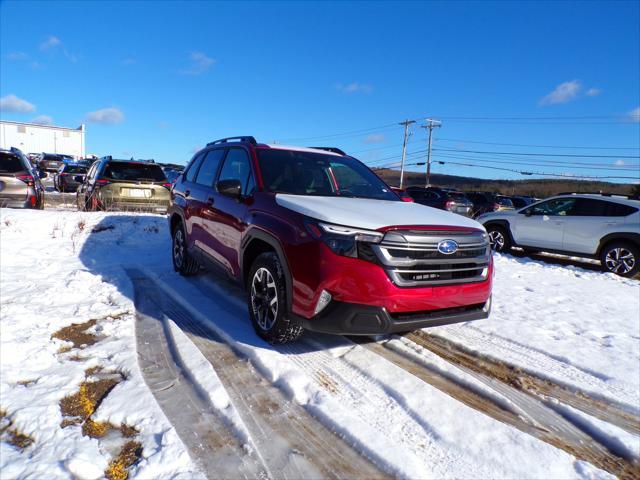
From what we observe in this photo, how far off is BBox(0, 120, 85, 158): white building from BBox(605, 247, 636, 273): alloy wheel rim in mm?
74244

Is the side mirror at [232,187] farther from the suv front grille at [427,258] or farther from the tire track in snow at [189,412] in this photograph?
the suv front grille at [427,258]

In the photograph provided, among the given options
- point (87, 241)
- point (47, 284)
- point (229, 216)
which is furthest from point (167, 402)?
point (87, 241)

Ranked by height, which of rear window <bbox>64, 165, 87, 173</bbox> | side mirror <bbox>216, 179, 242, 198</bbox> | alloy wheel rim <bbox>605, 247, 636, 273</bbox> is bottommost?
alloy wheel rim <bbox>605, 247, 636, 273</bbox>

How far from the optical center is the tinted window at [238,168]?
409cm

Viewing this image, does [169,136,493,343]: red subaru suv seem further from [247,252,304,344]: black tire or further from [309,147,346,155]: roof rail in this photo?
[309,147,346,155]: roof rail

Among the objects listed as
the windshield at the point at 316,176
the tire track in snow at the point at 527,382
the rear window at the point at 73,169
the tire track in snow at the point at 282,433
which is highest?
the rear window at the point at 73,169

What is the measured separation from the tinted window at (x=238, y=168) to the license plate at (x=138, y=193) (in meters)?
5.25

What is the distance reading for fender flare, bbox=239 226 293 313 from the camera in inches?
122

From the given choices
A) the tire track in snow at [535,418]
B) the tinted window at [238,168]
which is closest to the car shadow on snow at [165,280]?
the tire track in snow at [535,418]

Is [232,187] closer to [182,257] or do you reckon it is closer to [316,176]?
[316,176]

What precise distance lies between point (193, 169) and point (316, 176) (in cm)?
242

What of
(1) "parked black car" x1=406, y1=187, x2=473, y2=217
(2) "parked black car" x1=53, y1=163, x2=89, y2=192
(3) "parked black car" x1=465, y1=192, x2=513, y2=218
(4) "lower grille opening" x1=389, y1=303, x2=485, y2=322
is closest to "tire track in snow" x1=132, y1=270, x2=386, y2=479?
(4) "lower grille opening" x1=389, y1=303, x2=485, y2=322

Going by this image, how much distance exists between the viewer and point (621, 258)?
8.11m

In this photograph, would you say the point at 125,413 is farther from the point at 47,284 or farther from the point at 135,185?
the point at 135,185
